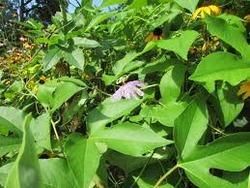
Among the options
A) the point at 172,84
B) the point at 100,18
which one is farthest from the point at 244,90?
the point at 100,18

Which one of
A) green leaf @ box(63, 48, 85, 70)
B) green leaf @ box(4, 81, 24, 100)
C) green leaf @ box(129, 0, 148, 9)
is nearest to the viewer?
green leaf @ box(129, 0, 148, 9)

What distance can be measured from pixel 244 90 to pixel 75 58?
466mm

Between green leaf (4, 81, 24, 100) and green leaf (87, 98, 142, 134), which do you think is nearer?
green leaf (87, 98, 142, 134)

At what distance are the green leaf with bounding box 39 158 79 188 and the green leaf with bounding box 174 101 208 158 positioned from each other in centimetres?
15

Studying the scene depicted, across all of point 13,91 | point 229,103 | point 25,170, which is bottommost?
point 229,103

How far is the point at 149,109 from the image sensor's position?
89 centimetres

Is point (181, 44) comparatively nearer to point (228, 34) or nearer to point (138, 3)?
point (228, 34)

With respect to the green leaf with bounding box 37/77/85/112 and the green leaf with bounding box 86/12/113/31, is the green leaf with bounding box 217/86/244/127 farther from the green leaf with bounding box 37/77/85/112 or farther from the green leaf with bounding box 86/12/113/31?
the green leaf with bounding box 86/12/113/31

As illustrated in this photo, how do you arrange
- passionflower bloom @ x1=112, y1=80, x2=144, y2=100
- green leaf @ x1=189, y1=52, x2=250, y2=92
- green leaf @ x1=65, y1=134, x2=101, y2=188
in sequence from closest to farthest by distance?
green leaf @ x1=65, y1=134, x2=101, y2=188 < green leaf @ x1=189, y1=52, x2=250, y2=92 < passionflower bloom @ x1=112, y1=80, x2=144, y2=100

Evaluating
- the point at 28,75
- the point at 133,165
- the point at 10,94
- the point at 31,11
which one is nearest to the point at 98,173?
the point at 133,165

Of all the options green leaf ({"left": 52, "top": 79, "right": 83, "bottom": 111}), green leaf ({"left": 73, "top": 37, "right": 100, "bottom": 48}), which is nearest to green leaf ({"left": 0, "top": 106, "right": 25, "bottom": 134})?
green leaf ({"left": 52, "top": 79, "right": 83, "bottom": 111})

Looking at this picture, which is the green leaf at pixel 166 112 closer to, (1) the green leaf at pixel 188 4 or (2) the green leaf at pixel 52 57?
(1) the green leaf at pixel 188 4

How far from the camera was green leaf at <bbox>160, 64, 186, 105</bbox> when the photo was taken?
2.98ft

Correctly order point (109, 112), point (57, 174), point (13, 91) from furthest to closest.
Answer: point (13, 91), point (109, 112), point (57, 174)
